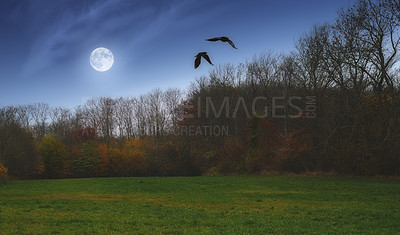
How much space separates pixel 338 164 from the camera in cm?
3750

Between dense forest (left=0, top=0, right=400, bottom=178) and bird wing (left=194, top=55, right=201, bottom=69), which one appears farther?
dense forest (left=0, top=0, right=400, bottom=178)

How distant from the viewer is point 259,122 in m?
47.4

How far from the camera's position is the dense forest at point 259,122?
34125 mm

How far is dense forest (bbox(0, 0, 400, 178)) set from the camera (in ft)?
112

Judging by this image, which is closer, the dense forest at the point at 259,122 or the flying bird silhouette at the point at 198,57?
the flying bird silhouette at the point at 198,57

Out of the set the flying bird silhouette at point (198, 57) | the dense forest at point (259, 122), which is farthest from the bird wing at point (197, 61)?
the dense forest at point (259, 122)

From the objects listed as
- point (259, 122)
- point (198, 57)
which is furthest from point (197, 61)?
point (259, 122)

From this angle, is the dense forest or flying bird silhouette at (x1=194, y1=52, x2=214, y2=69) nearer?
flying bird silhouette at (x1=194, y1=52, x2=214, y2=69)

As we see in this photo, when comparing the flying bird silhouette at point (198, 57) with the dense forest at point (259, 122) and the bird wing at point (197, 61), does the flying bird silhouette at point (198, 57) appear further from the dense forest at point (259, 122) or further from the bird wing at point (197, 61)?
the dense forest at point (259, 122)

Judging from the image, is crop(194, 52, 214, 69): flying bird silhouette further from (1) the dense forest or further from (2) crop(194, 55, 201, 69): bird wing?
(1) the dense forest

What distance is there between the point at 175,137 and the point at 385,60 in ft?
123

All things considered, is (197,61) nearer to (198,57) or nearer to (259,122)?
(198,57)

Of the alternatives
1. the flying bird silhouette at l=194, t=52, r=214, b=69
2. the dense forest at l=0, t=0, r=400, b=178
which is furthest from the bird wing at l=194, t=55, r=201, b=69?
the dense forest at l=0, t=0, r=400, b=178

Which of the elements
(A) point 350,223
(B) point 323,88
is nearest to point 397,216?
(A) point 350,223
